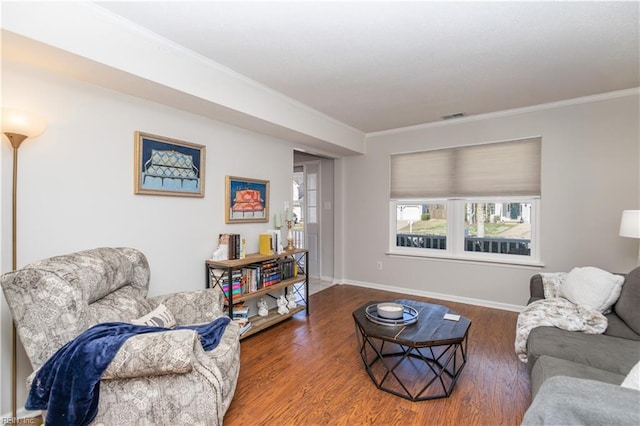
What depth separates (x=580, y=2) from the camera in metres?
1.87

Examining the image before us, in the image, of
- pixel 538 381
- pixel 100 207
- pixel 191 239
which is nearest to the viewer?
pixel 538 381

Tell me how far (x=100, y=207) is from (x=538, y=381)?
117 inches

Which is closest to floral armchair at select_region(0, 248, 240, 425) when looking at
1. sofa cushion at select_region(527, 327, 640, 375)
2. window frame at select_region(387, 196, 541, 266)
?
sofa cushion at select_region(527, 327, 640, 375)

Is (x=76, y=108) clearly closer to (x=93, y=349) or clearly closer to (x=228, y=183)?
(x=228, y=183)

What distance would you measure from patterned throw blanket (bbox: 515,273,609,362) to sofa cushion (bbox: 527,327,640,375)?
2.2 inches

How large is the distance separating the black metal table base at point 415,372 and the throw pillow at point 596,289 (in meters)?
0.96

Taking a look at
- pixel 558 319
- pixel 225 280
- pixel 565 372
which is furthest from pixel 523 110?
pixel 225 280

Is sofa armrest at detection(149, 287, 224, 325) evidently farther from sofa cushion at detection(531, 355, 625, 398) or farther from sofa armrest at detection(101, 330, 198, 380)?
sofa cushion at detection(531, 355, 625, 398)

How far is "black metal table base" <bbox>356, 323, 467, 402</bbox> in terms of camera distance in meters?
2.16

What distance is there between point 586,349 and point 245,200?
121 inches

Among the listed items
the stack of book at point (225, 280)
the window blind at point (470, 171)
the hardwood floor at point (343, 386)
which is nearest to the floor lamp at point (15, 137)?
the hardwood floor at point (343, 386)

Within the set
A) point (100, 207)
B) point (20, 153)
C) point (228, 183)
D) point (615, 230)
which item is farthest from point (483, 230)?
point (20, 153)

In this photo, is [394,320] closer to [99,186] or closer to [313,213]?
[99,186]

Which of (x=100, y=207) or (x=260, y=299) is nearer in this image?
(x=100, y=207)
